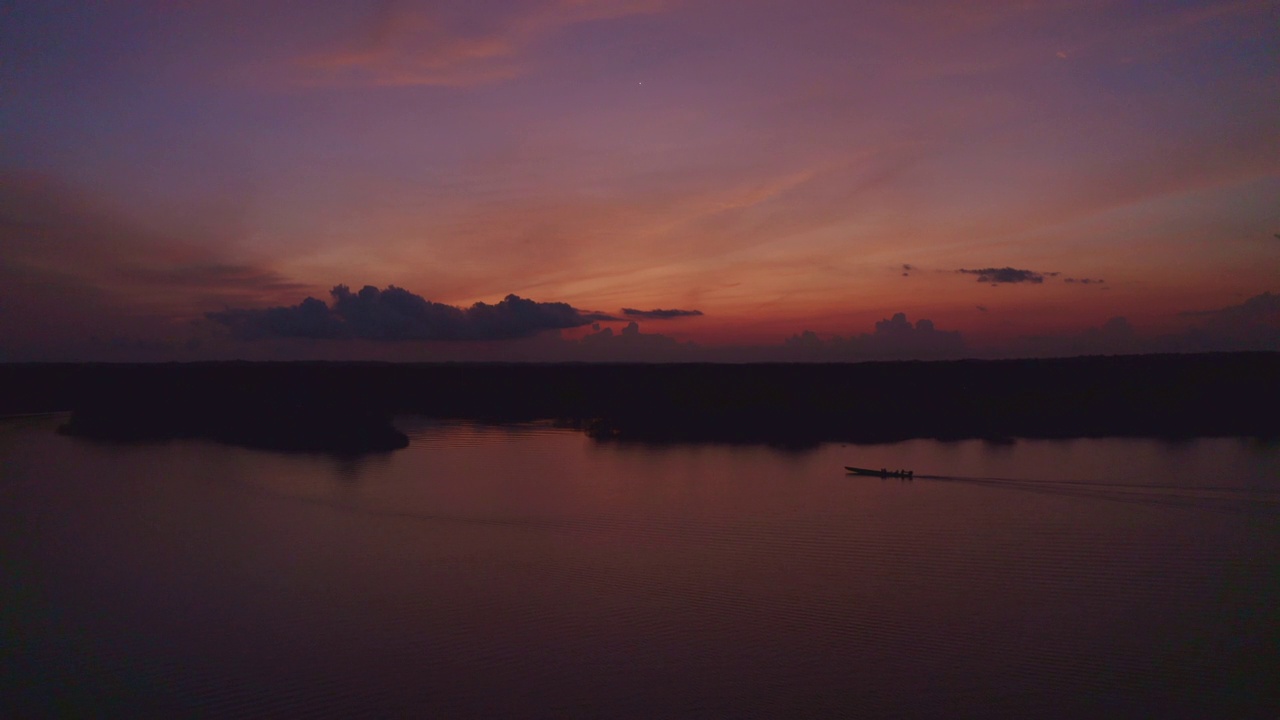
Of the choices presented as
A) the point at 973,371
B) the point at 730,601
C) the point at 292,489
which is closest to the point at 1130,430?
the point at 973,371

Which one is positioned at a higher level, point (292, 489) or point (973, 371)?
point (973, 371)

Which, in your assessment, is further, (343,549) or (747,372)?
(747,372)

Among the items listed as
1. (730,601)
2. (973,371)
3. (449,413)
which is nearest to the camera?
(730,601)

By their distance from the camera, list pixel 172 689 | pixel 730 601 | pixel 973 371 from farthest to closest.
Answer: pixel 973 371 < pixel 730 601 < pixel 172 689

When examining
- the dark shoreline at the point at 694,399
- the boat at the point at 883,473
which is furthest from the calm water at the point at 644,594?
the dark shoreline at the point at 694,399

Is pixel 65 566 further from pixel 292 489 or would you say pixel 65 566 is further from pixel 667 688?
pixel 667 688

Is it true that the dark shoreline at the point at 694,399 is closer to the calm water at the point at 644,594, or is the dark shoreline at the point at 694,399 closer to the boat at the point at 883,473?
the boat at the point at 883,473

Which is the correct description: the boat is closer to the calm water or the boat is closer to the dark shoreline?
the calm water

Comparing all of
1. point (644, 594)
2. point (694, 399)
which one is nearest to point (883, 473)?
point (644, 594)
